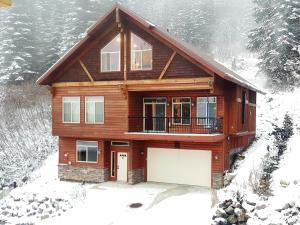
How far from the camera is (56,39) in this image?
5212 cm

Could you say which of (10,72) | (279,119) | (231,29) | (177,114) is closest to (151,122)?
(177,114)

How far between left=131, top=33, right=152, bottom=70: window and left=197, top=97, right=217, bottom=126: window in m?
3.94

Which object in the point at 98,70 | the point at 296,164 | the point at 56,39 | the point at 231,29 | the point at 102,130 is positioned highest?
the point at 231,29

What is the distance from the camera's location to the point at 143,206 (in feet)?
63.4

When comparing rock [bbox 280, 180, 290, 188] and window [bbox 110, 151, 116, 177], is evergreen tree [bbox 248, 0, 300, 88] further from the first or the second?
rock [bbox 280, 180, 290, 188]

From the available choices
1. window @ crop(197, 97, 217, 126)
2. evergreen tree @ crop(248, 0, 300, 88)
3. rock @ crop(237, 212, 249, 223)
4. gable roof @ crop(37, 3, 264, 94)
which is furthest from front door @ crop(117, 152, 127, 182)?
evergreen tree @ crop(248, 0, 300, 88)

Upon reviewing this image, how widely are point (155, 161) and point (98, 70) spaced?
7187 millimetres

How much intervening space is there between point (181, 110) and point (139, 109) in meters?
2.86

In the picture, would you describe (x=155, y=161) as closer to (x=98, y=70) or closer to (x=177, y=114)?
(x=177, y=114)

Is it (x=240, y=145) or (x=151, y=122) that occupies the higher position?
(x=151, y=122)

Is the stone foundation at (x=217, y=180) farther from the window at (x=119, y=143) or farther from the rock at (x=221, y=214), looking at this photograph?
the rock at (x=221, y=214)

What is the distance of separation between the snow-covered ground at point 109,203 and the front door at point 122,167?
85cm

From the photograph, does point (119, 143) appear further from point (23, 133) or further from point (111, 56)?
point (23, 133)

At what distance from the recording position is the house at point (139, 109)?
2289 cm
